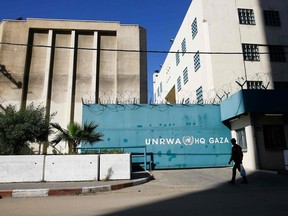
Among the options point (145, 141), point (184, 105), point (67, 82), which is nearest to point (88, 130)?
point (145, 141)

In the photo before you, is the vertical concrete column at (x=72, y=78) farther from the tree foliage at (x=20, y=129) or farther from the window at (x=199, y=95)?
the window at (x=199, y=95)

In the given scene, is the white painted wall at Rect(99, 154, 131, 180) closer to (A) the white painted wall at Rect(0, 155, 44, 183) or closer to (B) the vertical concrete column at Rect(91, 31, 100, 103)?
(A) the white painted wall at Rect(0, 155, 44, 183)

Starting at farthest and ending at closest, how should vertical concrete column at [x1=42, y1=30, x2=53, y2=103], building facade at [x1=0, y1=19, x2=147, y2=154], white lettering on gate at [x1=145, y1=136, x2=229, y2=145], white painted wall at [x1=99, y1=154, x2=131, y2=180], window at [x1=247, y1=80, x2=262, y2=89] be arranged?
1. building facade at [x1=0, y1=19, x2=147, y2=154]
2. vertical concrete column at [x1=42, y1=30, x2=53, y2=103]
3. window at [x1=247, y1=80, x2=262, y2=89]
4. white lettering on gate at [x1=145, y1=136, x2=229, y2=145]
5. white painted wall at [x1=99, y1=154, x2=131, y2=180]

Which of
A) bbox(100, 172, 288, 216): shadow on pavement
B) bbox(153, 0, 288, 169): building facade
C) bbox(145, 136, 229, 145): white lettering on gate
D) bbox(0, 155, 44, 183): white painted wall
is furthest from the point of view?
bbox(153, 0, 288, 169): building facade

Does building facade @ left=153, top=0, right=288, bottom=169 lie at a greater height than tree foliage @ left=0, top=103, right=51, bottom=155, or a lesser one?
greater

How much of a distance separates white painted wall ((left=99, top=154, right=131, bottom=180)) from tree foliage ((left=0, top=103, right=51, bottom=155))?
11.5 ft

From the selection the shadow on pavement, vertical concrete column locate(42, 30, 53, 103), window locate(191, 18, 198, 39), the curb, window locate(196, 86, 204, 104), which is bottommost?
the shadow on pavement

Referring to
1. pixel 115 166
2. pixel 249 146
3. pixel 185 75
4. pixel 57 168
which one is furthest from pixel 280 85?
pixel 57 168

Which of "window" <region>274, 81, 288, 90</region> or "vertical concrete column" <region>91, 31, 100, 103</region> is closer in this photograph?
"window" <region>274, 81, 288, 90</region>

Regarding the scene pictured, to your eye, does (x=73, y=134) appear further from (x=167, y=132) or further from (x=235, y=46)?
(x=235, y=46)

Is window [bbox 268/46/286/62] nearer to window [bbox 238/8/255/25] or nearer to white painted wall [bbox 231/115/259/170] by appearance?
window [bbox 238/8/255/25]

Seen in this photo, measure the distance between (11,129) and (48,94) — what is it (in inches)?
392

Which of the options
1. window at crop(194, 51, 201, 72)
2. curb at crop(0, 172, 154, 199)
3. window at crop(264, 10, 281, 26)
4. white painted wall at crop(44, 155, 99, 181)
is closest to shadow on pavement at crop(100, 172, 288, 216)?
curb at crop(0, 172, 154, 199)

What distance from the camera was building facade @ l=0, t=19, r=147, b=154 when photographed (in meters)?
21.5
